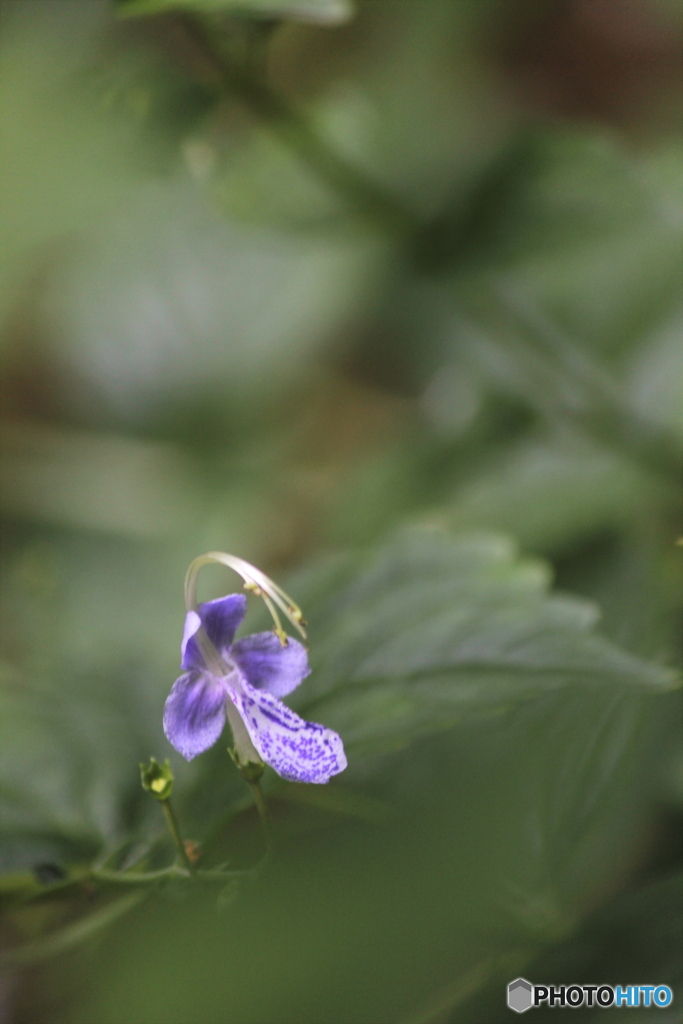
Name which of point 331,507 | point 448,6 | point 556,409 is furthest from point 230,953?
point 448,6

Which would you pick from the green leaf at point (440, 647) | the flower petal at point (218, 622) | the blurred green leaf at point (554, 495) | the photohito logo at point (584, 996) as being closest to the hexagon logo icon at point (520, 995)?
the photohito logo at point (584, 996)

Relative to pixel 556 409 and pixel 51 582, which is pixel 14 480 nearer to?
pixel 51 582

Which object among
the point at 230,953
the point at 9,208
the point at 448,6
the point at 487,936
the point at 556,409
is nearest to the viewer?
the point at 230,953

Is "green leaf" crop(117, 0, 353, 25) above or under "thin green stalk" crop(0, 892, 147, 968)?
above

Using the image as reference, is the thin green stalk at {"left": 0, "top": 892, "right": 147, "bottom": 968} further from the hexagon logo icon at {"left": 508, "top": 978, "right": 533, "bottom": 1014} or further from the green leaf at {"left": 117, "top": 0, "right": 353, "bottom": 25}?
the green leaf at {"left": 117, "top": 0, "right": 353, "bottom": 25}

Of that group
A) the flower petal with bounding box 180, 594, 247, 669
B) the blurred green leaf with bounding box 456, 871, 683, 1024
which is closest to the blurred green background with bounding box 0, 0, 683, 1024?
the blurred green leaf with bounding box 456, 871, 683, 1024

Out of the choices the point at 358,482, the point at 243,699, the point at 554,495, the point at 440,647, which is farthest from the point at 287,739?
the point at 358,482

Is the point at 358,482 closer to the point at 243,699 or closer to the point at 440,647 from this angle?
the point at 440,647
